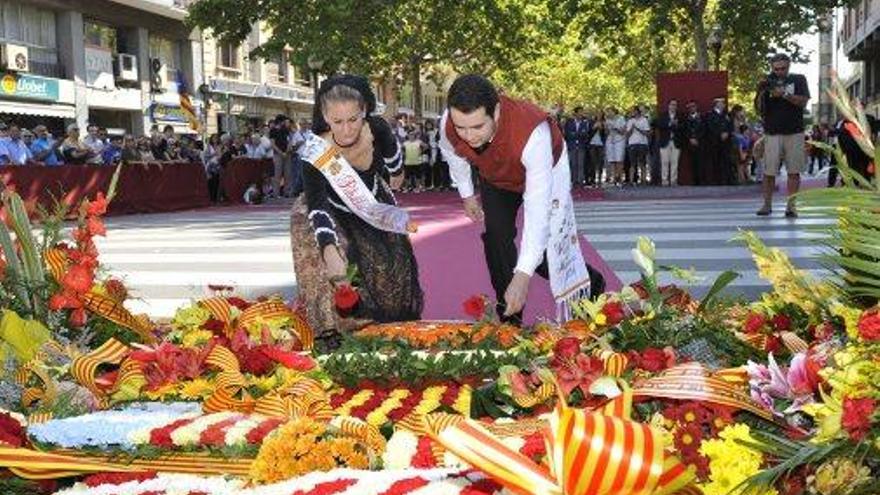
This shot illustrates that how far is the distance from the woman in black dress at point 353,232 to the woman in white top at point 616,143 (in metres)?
17.0

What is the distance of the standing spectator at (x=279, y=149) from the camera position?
22.2 metres

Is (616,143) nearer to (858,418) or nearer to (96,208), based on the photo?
(96,208)

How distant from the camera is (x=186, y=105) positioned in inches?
1404

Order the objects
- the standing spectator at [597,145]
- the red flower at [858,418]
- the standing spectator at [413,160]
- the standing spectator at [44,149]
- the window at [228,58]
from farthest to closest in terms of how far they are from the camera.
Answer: the window at [228,58] → the standing spectator at [413,160] → the standing spectator at [597,145] → the standing spectator at [44,149] → the red flower at [858,418]

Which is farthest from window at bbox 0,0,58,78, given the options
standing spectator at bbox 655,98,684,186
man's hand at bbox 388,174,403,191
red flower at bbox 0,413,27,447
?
red flower at bbox 0,413,27,447

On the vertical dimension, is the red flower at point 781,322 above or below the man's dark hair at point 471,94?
below

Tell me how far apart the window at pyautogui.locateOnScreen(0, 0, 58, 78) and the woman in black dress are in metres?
27.4

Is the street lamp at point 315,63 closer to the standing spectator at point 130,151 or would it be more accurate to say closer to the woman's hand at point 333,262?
the standing spectator at point 130,151

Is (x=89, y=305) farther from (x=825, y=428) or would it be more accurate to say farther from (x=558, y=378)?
(x=825, y=428)

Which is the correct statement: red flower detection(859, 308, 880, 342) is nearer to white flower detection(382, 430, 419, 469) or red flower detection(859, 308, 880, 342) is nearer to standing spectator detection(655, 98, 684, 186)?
white flower detection(382, 430, 419, 469)

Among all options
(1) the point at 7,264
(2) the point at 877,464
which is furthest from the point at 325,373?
(2) the point at 877,464

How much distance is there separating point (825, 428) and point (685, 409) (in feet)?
1.30

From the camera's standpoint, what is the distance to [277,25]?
2758cm

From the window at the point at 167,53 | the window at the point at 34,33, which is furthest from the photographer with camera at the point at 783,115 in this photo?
the window at the point at 167,53
